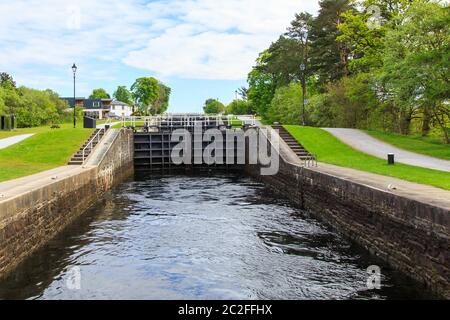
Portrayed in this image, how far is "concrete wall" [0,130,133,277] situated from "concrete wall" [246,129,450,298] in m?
9.40

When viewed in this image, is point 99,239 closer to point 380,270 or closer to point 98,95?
point 380,270

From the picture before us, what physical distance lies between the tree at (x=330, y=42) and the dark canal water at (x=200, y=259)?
34423 millimetres

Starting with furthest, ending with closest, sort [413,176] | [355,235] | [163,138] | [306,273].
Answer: [163,138], [413,176], [355,235], [306,273]

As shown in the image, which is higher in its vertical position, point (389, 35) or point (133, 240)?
point (389, 35)

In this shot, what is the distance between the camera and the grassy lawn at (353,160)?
14237 millimetres

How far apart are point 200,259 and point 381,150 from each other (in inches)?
657

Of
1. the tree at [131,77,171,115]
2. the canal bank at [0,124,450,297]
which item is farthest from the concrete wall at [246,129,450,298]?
the tree at [131,77,171,115]

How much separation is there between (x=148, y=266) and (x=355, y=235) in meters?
6.36

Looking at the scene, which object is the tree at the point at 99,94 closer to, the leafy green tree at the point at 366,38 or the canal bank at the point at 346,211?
the leafy green tree at the point at 366,38

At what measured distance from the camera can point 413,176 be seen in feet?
48.2

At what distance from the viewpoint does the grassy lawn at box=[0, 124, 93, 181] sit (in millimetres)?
19453

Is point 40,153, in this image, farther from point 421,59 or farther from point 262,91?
point 262,91

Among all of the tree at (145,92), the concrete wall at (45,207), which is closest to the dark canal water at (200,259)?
the concrete wall at (45,207)
